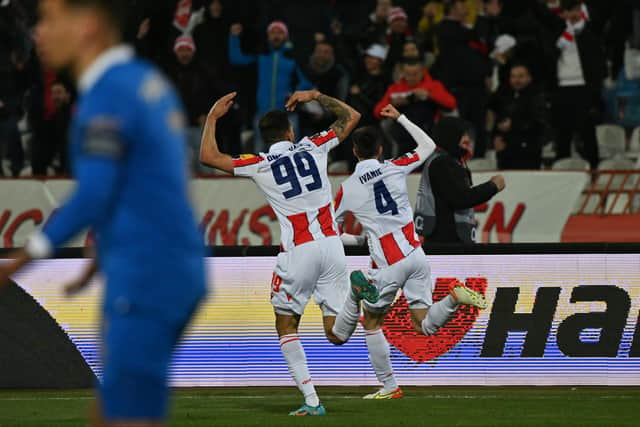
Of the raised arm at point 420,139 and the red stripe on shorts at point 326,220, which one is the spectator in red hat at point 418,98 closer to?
the raised arm at point 420,139

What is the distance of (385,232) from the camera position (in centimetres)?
1068

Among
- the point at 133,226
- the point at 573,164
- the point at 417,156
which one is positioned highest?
the point at 133,226

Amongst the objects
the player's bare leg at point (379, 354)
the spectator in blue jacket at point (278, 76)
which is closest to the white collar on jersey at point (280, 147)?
the player's bare leg at point (379, 354)

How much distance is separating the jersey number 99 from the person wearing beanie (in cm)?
191

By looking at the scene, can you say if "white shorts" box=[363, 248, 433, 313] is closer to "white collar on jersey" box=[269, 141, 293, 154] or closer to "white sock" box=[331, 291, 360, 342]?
"white sock" box=[331, 291, 360, 342]

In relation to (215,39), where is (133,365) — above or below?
above

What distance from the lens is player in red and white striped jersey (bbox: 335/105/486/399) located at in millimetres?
10641

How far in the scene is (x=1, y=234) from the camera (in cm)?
1650

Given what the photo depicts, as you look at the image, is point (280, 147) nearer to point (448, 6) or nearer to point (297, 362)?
point (297, 362)

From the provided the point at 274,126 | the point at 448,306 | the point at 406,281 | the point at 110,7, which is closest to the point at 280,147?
the point at 274,126

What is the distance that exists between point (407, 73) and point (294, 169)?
606 cm

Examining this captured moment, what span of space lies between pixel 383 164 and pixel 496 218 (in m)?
5.45

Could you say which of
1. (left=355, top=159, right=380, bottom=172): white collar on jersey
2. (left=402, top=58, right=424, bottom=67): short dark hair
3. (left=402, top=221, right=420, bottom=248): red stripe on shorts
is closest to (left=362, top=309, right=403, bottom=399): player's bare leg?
(left=402, top=221, right=420, bottom=248): red stripe on shorts

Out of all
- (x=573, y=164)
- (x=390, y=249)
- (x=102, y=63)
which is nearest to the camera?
(x=102, y=63)
